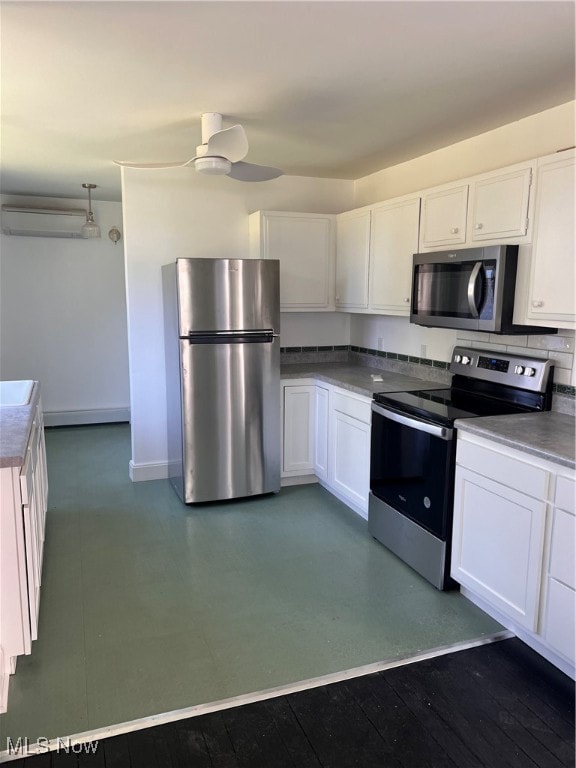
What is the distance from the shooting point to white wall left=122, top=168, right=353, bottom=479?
166 inches

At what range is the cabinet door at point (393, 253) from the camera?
11.4 feet

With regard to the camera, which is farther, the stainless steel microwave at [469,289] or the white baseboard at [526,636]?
the stainless steel microwave at [469,289]

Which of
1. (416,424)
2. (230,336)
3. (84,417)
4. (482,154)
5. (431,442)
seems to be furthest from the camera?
(84,417)

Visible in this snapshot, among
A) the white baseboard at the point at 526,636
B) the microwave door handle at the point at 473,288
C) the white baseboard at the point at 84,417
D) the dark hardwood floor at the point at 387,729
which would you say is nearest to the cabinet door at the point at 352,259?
the microwave door handle at the point at 473,288

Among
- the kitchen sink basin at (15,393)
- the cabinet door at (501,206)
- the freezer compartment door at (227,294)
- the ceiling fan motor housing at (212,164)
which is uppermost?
the ceiling fan motor housing at (212,164)

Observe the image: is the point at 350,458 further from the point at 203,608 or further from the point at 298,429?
the point at 203,608

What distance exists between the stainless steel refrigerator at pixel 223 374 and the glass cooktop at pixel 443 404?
99 cm

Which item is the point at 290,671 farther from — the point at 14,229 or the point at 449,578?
the point at 14,229

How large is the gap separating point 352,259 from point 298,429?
135 centimetres

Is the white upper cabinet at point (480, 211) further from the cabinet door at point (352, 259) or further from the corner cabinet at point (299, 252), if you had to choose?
the corner cabinet at point (299, 252)

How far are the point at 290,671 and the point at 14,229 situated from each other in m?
5.09

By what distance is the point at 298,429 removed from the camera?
4250 mm

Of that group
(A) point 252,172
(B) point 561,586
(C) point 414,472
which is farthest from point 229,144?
(B) point 561,586

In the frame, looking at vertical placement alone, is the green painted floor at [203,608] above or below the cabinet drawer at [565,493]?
below
